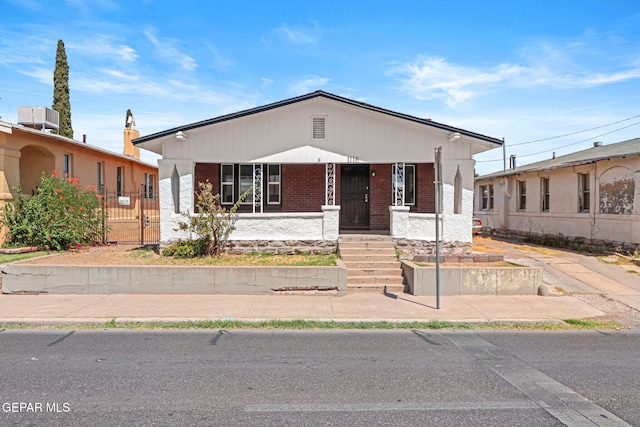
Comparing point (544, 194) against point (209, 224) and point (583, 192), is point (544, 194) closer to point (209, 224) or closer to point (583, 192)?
point (583, 192)

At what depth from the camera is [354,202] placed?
16.1 m

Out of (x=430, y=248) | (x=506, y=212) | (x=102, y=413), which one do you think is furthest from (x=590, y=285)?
(x=506, y=212)

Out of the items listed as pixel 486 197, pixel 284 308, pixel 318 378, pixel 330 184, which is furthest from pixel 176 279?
pixel 486 197

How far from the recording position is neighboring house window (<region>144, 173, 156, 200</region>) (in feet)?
81.6

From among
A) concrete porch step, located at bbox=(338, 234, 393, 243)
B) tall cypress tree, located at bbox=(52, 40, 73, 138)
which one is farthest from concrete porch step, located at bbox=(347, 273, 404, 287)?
tall cypress tree, located at bbox=(52, 40, 73, 138)

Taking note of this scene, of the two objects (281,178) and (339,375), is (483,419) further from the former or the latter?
(281,178)

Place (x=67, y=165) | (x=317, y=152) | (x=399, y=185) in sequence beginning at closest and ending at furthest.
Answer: (x=317, y=152)
(x=399, y=185)
(x=67, y=165)

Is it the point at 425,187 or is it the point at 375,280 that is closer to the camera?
the point at 375,280

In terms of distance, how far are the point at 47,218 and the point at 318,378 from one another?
1174 centimetres

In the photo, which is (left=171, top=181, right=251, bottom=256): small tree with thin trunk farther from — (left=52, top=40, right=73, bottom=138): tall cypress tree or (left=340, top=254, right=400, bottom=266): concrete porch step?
(left=52, top=40, right=73, bottom=138): tall cypress tree

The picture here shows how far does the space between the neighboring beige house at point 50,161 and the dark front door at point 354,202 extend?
10.1 m

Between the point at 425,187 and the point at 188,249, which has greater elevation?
the point at 425,187

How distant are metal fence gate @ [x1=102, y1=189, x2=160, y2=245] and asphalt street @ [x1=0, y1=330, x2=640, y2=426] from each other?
9.65m

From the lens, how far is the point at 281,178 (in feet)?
51.9
